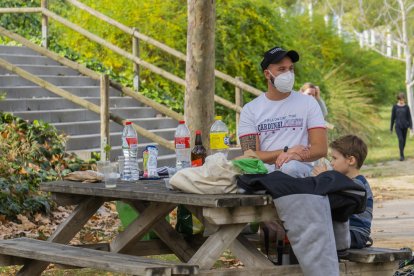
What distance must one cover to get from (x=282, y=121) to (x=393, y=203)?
7928 mm

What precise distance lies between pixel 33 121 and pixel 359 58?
23087mm

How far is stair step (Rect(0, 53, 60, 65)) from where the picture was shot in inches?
711

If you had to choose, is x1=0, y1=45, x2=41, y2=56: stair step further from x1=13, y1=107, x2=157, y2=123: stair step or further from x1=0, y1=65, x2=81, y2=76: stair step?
x1=13, y1=107, x2=157, y2=123: stair step

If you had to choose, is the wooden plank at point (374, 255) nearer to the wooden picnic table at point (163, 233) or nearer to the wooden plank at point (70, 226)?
the wooden picnic table at point (163, 233)

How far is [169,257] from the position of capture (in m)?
10.0

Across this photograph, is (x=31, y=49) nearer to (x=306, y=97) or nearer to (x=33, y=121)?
(x=33, y=121)

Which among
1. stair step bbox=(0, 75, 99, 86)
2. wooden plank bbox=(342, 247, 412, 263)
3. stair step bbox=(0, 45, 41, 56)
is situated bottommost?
wooden plank bbox=(342, 247, 412, 263)

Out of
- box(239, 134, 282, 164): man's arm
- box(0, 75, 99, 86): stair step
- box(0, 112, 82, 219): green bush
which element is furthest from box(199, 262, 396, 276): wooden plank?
box(0, 75, 99, 86): stair step

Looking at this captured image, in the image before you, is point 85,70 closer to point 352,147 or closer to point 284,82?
point 284,82

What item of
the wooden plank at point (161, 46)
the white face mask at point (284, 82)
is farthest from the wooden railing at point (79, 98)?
the white face mask at point (284, 82)

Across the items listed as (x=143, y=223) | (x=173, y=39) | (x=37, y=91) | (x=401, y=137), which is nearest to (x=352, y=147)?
(x=143, y=223)

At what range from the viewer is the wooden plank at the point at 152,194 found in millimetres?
6191

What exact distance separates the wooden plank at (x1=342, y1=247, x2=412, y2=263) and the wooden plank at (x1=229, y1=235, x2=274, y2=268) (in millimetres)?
540

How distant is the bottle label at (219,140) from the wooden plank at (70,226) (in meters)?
0.93
